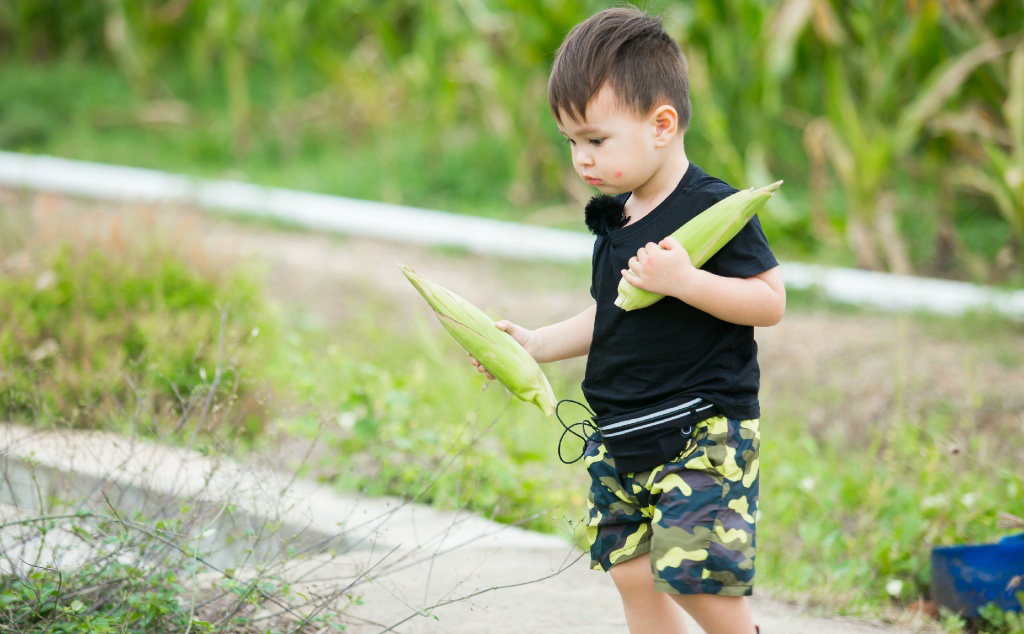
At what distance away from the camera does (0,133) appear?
34.1 feet

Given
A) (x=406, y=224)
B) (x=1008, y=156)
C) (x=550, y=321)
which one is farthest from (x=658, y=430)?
(x=406, y=224)

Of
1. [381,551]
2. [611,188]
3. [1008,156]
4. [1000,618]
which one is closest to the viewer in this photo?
[611,188]

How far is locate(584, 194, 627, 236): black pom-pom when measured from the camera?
223 cm

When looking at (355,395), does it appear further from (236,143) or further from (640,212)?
(236,143)

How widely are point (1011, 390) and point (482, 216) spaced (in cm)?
428

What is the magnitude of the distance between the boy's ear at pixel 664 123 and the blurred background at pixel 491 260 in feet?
2.90

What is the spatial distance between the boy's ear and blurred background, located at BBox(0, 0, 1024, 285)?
0.36m

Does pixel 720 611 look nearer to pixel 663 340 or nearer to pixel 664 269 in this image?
pixel 663 340

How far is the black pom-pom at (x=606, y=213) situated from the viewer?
223cm

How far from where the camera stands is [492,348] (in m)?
2.21

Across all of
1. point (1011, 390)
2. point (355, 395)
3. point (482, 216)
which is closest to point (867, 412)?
point (1011, 390)

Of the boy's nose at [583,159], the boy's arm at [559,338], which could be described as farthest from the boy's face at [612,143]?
the boy's arm at [559,338]

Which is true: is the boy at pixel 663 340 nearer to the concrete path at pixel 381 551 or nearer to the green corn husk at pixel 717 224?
the green corn husk at pixel 717 224

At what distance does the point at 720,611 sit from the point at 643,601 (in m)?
0.19
